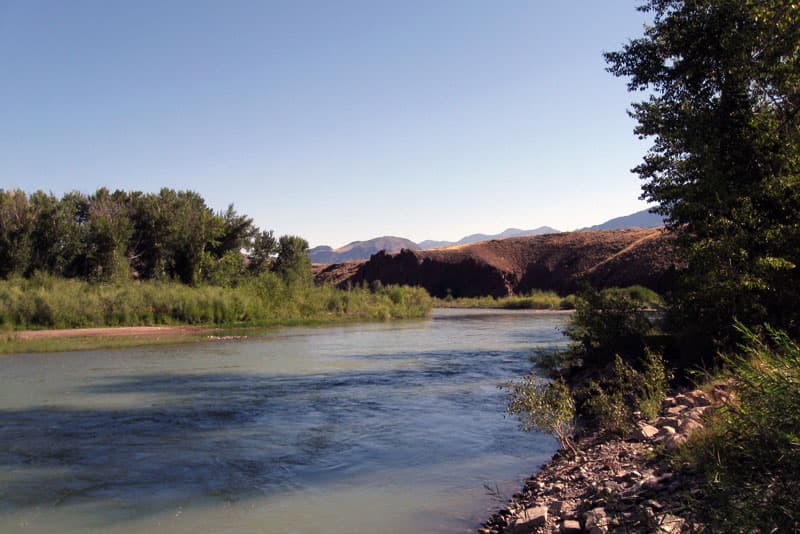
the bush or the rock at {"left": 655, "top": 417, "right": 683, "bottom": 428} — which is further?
the bush

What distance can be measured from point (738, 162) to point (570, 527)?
8.34 meters

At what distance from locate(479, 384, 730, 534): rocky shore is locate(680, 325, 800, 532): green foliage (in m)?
0.27

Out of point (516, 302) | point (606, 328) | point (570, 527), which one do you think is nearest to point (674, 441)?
point (570, 527)

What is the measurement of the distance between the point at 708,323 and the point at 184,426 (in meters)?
9.81

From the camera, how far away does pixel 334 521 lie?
6535 mm

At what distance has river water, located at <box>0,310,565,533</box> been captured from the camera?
6.82m

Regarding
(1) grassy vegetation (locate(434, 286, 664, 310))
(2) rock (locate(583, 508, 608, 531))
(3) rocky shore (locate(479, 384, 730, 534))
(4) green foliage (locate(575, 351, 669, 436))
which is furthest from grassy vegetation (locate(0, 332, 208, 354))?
(1) grassy vegetation (locate(434, 286, 664, 310))

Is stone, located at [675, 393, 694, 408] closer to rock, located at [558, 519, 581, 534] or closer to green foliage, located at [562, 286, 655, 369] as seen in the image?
rock, located at [558, 519, 581, 534]

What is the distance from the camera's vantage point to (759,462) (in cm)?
439

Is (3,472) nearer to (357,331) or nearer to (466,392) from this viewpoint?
(466,392)

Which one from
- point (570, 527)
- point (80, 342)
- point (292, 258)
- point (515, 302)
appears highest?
point (292, 258)

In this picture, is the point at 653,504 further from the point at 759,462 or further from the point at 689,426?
the point at 689,426

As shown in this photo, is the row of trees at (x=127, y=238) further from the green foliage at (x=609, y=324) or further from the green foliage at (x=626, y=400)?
the green foliage at (x=626, y=400)

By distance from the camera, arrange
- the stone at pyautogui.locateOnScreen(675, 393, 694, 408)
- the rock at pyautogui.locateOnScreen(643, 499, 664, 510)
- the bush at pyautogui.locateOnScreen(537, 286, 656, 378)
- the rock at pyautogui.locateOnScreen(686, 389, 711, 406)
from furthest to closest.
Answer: the bush at pyautogui.locateOnScreen(537, 286, 656, 378) < the stone at pyautogui.locateOnScreen(675, 393, 694, 408) < the rock at pyautogui.locateOnScreen(686, 389, 711, 406) < the rock at pyautogui.locateOnScreen(643, 499, 664, 510)
